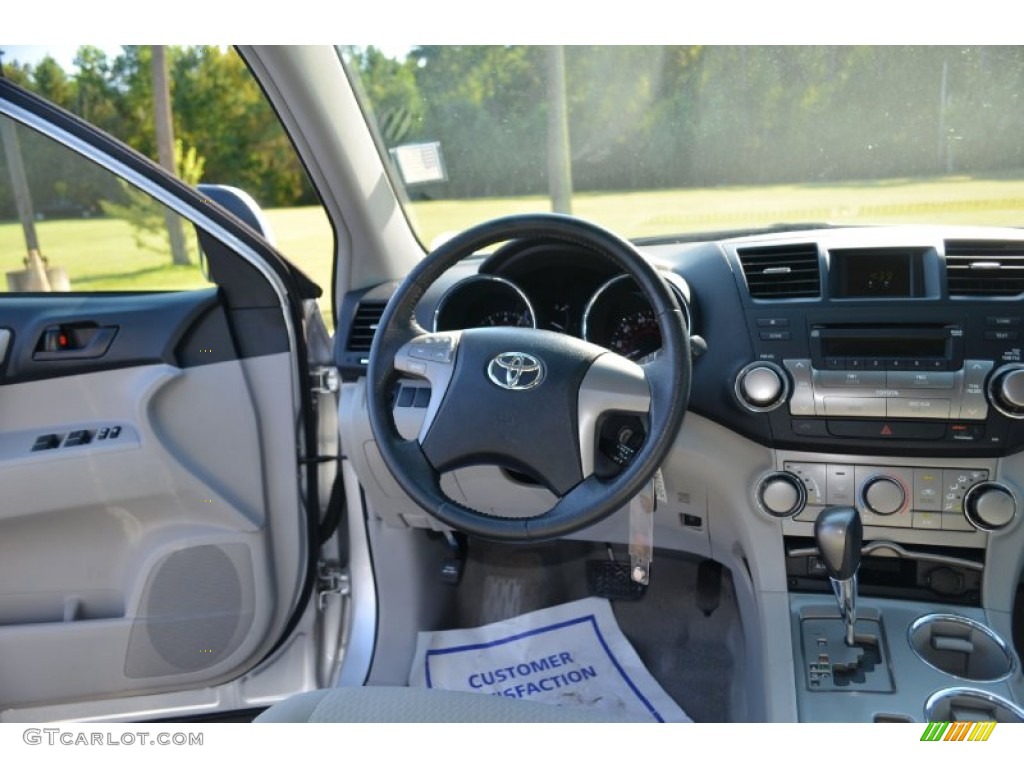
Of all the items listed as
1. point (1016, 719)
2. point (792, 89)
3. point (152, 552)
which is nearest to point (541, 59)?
point (792, 89)

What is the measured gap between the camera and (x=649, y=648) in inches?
101

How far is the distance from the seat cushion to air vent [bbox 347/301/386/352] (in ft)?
3.80

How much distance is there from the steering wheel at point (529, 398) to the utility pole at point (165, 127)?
2.69ft

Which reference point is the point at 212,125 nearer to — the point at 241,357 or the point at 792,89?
the point at 241,357

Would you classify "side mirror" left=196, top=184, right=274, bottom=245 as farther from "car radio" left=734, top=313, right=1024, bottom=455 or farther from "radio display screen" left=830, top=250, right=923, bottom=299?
"radio display screen" left=830, top=250, right=923, bottom=299

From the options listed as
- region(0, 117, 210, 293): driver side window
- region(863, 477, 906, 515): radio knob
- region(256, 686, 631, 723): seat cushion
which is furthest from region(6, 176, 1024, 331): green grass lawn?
region(256, 686, 631, 723): seat cushion

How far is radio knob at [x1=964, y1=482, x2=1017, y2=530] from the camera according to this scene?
1896 millimetres

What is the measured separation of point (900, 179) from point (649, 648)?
1437 millimetres

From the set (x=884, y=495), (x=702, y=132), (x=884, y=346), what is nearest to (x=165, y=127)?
(x=702, y=132)

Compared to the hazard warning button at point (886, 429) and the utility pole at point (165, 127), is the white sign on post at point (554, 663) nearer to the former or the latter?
the hazard warning button at point (886, 429)

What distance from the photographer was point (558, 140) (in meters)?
2.33

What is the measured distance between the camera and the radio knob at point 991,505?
1.90 meters

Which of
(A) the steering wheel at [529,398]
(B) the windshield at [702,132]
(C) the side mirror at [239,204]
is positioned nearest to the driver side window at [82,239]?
(C) the side mirror at [239,204]
